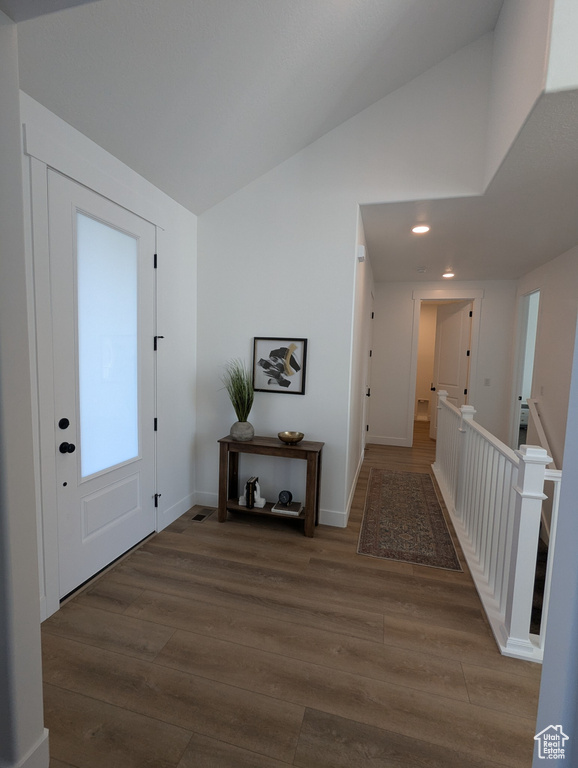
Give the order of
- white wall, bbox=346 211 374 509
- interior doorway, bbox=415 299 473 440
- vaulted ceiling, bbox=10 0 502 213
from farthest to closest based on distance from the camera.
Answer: interior doorway, bbox=415 299 473 440 < white wall, bbox=346 211 374 509 < vaulted ceiling, bbox=10 0 502 213

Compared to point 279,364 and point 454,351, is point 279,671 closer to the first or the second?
point 279,364

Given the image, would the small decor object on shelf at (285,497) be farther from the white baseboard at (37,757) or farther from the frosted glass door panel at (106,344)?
the white baseboard at (37,757)

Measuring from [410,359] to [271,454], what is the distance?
12.3 feet

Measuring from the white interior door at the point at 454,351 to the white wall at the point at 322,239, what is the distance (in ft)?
11.1

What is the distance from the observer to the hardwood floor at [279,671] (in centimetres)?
136

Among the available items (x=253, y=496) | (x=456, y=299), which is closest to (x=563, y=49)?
(x=253, y=496)

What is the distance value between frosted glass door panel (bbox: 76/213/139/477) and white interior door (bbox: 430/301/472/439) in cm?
481

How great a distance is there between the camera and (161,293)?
9.25 feet

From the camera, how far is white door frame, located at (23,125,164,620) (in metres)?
1.76

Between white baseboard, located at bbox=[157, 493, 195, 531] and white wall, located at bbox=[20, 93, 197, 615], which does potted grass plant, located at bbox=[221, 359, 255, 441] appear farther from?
white baseboard, located at bbox=[157, 493, 195, 531]

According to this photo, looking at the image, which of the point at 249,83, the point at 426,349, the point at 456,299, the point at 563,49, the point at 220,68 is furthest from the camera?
the point at 426,349

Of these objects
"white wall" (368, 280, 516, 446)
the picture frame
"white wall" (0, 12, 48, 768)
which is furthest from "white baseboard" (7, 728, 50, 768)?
"white wall" (368, 280, 516, 446)

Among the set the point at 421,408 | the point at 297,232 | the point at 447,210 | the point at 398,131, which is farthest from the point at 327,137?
the point at 421,408

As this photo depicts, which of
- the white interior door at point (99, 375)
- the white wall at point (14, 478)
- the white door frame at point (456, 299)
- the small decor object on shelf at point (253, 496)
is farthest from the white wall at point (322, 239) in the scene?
the white door frame at point (456, 299)
